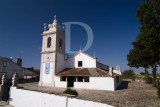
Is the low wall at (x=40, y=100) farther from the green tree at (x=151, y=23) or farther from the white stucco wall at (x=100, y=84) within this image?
the green tree at (x=151, y=23)

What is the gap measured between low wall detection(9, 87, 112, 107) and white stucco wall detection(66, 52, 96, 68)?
1393 cm

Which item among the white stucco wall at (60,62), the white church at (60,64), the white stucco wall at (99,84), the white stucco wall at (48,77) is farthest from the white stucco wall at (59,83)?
the white stucco wall at (99,84)

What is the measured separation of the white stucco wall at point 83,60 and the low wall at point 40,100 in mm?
13929

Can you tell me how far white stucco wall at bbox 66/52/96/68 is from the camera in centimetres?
2162

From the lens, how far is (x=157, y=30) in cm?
1284

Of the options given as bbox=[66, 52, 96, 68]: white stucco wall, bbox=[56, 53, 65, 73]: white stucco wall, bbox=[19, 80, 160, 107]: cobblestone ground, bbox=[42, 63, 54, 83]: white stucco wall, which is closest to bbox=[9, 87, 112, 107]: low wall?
bbox=[19, 80, 160, 107]: cobblestone ground

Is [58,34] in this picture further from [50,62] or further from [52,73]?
[52,73]

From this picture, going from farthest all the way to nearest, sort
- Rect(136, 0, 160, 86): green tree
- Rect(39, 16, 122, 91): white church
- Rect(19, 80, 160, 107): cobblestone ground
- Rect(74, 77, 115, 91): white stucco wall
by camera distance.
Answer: Rect(39, 16, 122, 91): white church, Rect(74, 77, 115, 91): white stucco wall, Rect(136, 0, 160, 86): green tree, Rect(19, 80, 160, 107): cobblestone ground

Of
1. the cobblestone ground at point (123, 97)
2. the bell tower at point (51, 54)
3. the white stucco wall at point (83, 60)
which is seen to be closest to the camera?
the cobblestone ground at point (123, 97)

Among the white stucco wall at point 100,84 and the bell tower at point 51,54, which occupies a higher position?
the bell tower at point 51,54

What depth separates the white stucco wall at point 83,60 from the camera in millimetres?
21625

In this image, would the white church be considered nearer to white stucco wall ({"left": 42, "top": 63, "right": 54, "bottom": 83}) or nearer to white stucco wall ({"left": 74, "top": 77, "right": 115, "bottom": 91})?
white stucco wall ({"left": 42, "top": 63, "right": 54, "bottom": 83})

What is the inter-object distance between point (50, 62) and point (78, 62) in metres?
5.68

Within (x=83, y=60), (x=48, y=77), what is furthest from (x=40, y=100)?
(x=83, y=60)
